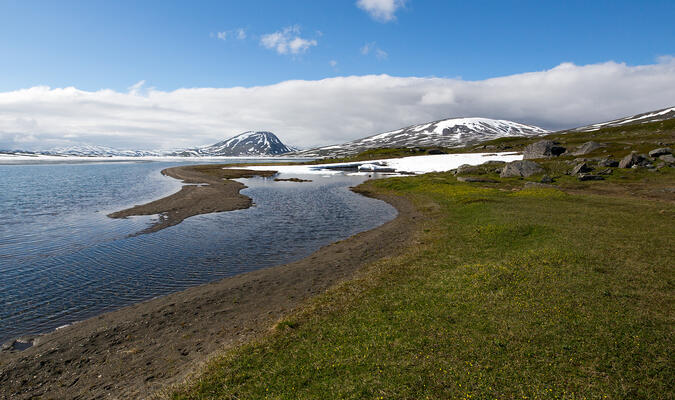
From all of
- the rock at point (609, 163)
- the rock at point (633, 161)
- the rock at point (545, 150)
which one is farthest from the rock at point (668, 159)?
the rock at point (545, 150)

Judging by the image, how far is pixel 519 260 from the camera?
22.4 meters

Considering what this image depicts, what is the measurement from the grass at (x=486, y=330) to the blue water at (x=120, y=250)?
38.5 feet

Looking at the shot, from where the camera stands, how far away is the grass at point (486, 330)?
11.0 meters

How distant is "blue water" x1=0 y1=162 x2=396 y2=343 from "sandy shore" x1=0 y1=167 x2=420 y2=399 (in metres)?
2.44

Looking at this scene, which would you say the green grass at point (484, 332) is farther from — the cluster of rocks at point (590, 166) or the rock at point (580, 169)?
the rock at point (580, 169)

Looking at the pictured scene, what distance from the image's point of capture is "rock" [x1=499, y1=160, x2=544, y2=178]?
252 ft

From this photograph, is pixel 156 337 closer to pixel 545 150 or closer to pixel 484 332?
pixel 484 332

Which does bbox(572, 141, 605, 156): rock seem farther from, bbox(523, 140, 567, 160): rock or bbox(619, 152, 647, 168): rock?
bbox(619, 152, 647, 168): rock

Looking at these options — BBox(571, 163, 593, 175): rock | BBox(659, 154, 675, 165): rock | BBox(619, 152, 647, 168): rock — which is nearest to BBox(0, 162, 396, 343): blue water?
BBox(571, 163, 593, 175): rock

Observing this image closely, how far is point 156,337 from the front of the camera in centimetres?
1630

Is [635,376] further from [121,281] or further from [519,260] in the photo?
[121,281]

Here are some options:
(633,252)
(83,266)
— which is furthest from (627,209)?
(83,266)

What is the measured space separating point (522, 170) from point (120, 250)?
84242 mm

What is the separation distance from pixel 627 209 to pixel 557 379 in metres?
38.4
